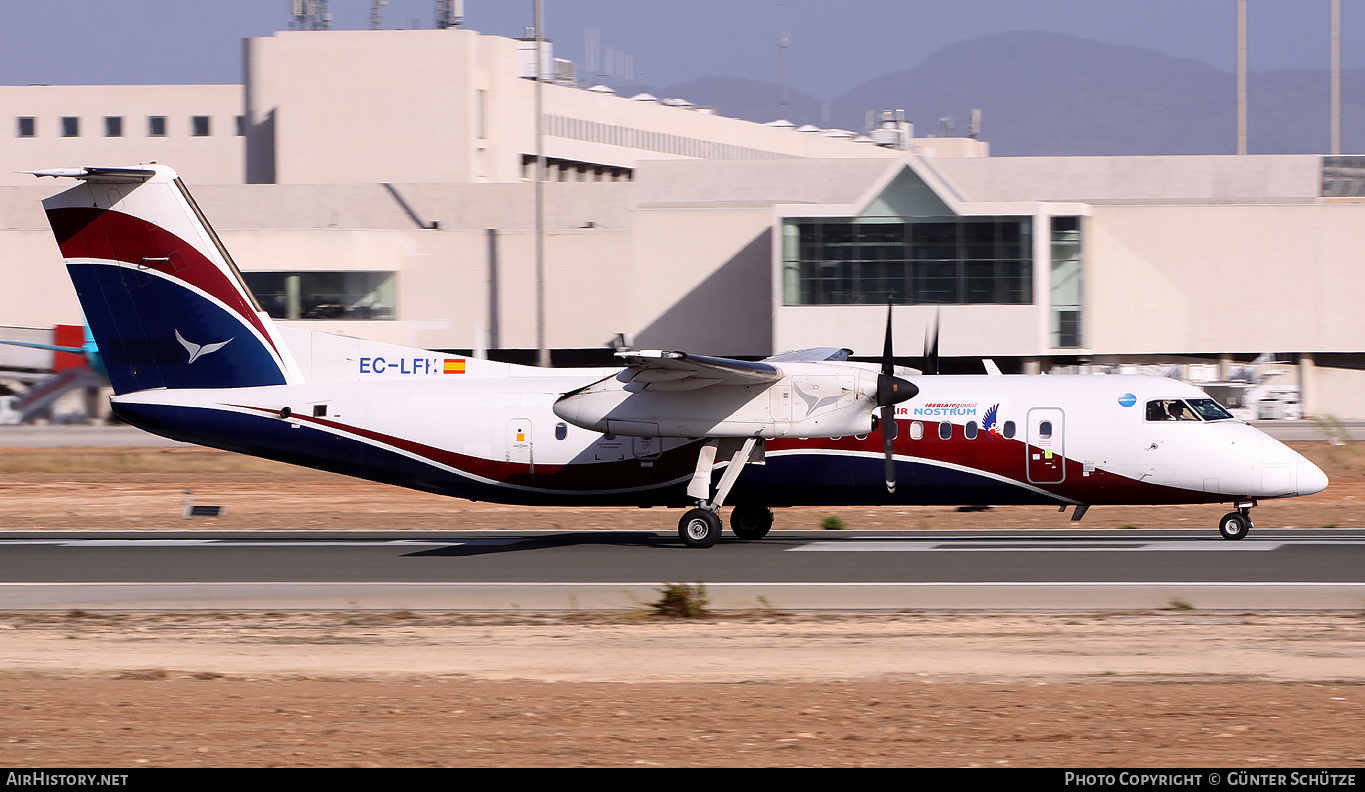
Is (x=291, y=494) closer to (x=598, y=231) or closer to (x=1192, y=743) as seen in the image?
(x=1192, y=743)

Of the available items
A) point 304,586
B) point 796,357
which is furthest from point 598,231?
point 304,586

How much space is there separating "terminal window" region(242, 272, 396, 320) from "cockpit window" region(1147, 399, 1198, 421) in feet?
159

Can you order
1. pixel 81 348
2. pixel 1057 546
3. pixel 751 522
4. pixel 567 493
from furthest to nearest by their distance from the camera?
pixel 81 348 → pixel 751 522 → pixel 567 493 → pixel 1057 546

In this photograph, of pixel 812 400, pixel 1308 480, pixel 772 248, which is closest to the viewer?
pixel 1308 480

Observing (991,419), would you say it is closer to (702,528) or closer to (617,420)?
(702,528)

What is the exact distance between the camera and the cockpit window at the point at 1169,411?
2144cm

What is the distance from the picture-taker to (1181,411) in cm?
2150

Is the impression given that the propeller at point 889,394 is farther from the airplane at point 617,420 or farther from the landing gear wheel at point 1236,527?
the landing gear wheel at point 1236,527

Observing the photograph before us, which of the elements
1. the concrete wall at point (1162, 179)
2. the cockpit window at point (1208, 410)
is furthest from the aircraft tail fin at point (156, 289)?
the concrete wall at point (1162, 179)

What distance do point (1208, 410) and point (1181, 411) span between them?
471 mm

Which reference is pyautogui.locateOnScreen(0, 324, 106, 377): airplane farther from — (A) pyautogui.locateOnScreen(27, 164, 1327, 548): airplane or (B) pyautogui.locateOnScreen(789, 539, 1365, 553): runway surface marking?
(B) pyautogui.locateOnScreen(789, 539, 1365, 553): runway surface marking

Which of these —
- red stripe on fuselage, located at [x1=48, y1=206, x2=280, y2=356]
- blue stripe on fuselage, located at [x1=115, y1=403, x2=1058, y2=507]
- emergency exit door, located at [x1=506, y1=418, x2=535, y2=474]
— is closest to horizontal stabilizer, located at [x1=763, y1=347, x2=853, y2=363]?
blue stripe on fuselage, located at [x1=115, y1=403, x2=1058, y2=507]

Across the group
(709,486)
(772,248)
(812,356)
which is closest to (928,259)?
(772,248)

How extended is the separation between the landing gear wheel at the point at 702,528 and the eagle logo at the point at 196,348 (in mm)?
8035
